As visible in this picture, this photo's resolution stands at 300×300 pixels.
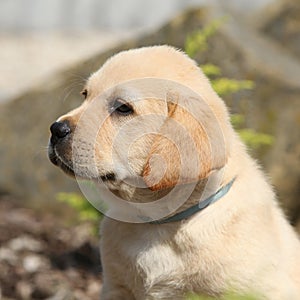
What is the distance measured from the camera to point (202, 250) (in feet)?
14.8

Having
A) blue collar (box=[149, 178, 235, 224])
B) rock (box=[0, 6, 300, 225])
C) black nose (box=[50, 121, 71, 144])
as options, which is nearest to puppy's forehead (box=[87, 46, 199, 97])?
black nose (box=[50, 121, 71, 144])

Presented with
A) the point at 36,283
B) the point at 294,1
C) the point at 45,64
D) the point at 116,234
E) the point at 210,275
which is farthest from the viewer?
the point at 45,64

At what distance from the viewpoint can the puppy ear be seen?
4.26m

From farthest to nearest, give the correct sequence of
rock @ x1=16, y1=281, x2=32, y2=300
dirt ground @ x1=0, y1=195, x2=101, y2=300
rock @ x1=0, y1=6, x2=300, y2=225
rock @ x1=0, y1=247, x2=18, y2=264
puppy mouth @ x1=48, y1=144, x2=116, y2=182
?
rock @ x1=0, y1=6, x2=300, y2=225 < rock @ x1=0, y1=247, x2=18, y2=264 < dirt ground @ x1=0, y1=195, x2=101, y2=300 < rock @ x1=16, y1=281, x2=32, y2=300 < puppy mouth @ x1=48, y1=144, x2=116, y2=182

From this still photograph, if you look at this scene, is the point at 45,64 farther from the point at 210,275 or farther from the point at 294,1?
the point at 210,275

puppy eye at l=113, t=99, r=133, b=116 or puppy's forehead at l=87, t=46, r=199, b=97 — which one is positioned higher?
puppy's forehead at l=87, t=46, r=199, b=97

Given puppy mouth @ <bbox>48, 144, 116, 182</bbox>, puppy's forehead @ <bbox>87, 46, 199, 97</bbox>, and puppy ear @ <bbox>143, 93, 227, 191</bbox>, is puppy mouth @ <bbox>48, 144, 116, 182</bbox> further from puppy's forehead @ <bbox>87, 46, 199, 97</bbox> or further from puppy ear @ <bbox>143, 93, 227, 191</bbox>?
puppy's forehead @ <bbox>87, 46, 199, 97</bbox>

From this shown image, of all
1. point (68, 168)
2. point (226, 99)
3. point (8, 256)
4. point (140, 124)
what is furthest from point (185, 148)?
point (226, 99)

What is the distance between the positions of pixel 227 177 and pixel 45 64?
857 cm

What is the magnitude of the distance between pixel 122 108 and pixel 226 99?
267cm

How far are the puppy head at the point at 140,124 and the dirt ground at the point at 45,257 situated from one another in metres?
1.73

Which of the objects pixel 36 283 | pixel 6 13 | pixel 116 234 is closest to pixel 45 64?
pixel 6 13

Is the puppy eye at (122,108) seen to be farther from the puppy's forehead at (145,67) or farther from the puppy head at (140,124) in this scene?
the puppy's forehead at (145,67)

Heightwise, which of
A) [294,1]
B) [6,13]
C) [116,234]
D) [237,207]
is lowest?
[6,13]
